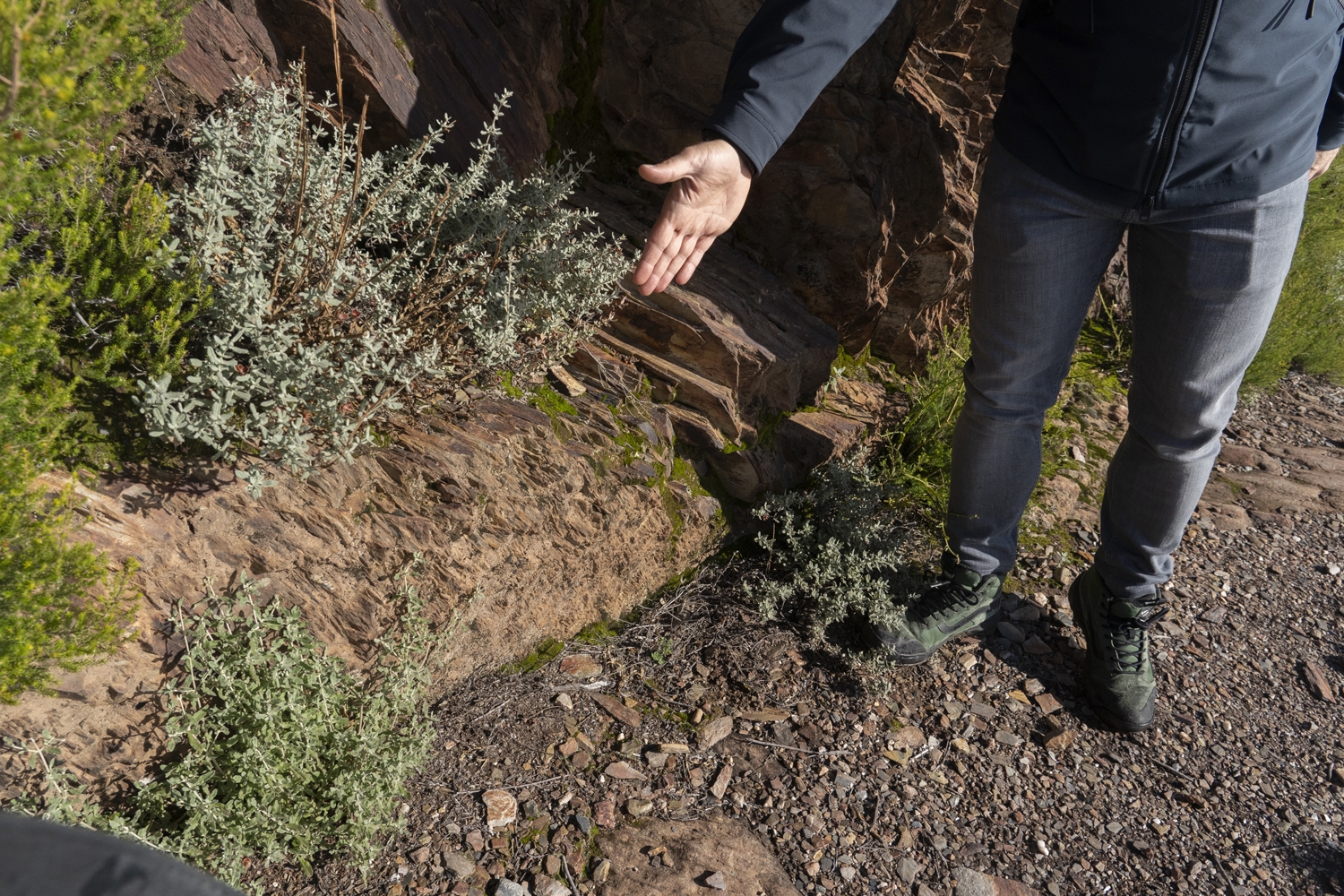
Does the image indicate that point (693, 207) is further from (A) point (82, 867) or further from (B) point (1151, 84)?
(A) point (82, 867)

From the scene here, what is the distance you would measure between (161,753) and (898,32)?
379cm

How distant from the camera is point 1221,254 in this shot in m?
2.29

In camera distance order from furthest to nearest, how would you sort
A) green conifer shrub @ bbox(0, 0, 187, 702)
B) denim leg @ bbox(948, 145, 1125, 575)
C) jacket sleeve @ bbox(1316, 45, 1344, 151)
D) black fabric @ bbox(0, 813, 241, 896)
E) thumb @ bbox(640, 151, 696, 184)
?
1. denim leg @ bbox(948, 145, 1125, 575)
2. jacket sleeve @ bbox(1316, 45, 1344, 151)
3. thumb @ bbox(640, 151, 696, 184)
4. green conifer shrub @ bbox(0, 0, 187, 702)
5. black fabric @ bbox(0, 813, 241, 896)

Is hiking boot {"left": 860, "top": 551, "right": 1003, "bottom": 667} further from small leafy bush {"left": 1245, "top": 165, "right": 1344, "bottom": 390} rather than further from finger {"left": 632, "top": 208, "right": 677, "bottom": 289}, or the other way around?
small leafy bush {"left": 1245, "top": 165, "right": 1344, "bottom": 390}

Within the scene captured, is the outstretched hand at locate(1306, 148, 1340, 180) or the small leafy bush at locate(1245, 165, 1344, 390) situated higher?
the outstretched hand at locate(1306, 148, 1340, 180)

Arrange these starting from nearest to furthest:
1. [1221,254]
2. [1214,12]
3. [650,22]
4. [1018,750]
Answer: [1214,12]
[1221,254]
[1018,750]
[650,22]

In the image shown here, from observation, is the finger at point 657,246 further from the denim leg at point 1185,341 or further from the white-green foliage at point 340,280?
the denim leg at point 1185,341

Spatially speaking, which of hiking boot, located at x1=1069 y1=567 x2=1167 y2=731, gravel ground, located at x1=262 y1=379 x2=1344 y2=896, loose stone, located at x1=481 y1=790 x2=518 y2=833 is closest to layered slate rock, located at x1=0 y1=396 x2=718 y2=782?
gravel ground, located at x1=262 y1=379 x2=1344 y2=896

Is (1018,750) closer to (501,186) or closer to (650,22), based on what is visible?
(501,186)

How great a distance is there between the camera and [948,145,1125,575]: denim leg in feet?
8.19

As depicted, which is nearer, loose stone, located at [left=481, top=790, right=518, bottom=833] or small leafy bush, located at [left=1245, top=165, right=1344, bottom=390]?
loose stone, located at [left=481, top=790, right=518, bottom=833]

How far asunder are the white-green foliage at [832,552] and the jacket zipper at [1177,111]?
4.79 ft

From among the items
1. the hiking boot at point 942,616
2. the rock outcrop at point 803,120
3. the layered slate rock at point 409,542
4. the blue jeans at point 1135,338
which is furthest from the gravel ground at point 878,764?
the rock outcrop at point 803,120

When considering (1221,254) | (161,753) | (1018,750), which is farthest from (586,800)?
(1221,254)
